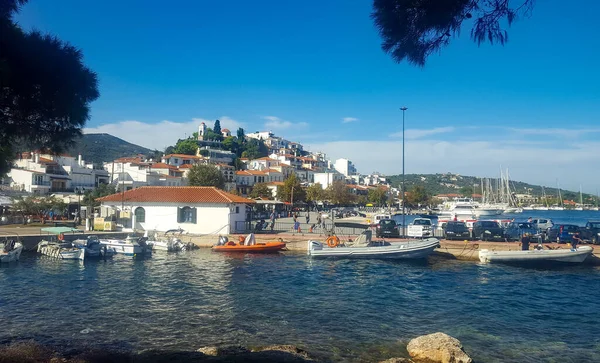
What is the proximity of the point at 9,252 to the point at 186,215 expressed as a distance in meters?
13.5

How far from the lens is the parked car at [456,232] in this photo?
3456cm

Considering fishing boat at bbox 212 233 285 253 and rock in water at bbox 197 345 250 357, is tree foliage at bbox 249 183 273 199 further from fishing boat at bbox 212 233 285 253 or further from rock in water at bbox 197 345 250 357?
rock in water at bbox 197 345 250 357

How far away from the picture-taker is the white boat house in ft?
122

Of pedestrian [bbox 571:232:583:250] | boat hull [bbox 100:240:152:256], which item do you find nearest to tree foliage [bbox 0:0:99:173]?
boat hull [bbox 100:240:152:256]

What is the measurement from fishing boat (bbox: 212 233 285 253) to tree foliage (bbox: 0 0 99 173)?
24.7 m

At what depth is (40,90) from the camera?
7785 mm

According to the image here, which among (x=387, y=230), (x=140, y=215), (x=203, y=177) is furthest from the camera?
(x=203, y=177)

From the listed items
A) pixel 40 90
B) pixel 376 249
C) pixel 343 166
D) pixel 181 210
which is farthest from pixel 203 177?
pixel 343 166

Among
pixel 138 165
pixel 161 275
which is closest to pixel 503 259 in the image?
pixel 161 275

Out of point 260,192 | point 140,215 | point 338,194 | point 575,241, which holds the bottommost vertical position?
point 575,241

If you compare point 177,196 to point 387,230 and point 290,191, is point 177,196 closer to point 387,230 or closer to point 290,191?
point 387,230

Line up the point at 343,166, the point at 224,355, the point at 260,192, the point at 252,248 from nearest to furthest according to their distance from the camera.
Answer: the point at 224,355 < the point at 252,248 < the point at 260,192 < the point at 343,166

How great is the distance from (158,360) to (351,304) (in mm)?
9484

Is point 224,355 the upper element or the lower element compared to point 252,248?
lower
